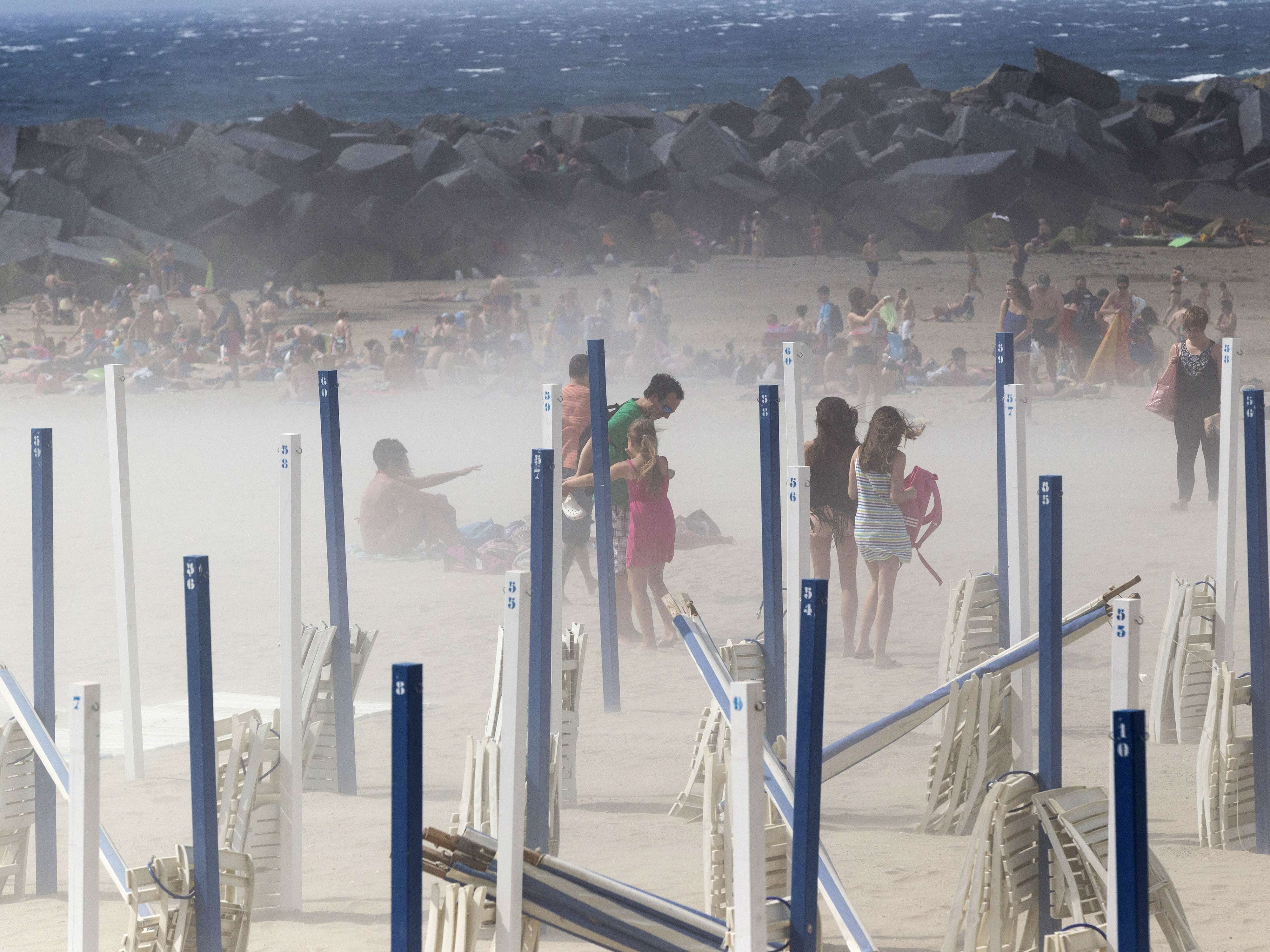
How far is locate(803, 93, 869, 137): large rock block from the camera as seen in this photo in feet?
97.2

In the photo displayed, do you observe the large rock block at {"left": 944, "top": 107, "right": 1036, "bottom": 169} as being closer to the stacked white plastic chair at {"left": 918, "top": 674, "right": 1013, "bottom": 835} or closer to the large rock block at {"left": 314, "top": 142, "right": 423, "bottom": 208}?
the large rock block at {"left": 314, "top": 142, "right": 423, "bottom": 208}

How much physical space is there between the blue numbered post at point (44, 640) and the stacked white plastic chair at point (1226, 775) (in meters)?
3.68

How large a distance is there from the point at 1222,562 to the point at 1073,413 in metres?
10.7

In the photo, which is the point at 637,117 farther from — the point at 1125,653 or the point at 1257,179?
the point at 1125,653

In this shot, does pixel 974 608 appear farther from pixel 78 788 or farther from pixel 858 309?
pixel 858 309

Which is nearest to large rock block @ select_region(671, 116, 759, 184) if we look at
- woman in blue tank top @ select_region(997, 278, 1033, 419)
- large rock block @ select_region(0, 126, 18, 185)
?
large rock block @ select_region(0, 126, 18, 185)

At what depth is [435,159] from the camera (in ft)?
94.4

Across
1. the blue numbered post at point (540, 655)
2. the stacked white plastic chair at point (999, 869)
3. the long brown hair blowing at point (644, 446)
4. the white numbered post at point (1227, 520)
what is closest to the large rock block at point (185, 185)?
the long brown hair blowing at point (644, 446)

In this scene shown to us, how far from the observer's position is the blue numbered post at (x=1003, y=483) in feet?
18.5

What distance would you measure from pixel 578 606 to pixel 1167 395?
4173mm

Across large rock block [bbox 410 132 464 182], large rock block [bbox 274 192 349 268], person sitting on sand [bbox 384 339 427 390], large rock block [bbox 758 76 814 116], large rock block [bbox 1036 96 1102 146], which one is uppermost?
large rock block [bbox 758 76 814 116]

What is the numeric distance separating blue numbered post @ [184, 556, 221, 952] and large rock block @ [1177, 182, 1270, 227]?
25.2m

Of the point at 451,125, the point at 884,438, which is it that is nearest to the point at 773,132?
the point at 451,125

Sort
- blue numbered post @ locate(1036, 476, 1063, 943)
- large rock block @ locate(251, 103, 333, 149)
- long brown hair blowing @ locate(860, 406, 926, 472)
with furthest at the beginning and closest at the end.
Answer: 1. large rock block @ locate(251, 103, 333, 149)
2. long brown hair blowing @ locate(860, 406, 926, 472)
3. blue numbered post @ locate(1036, 476, 1063, 943)
